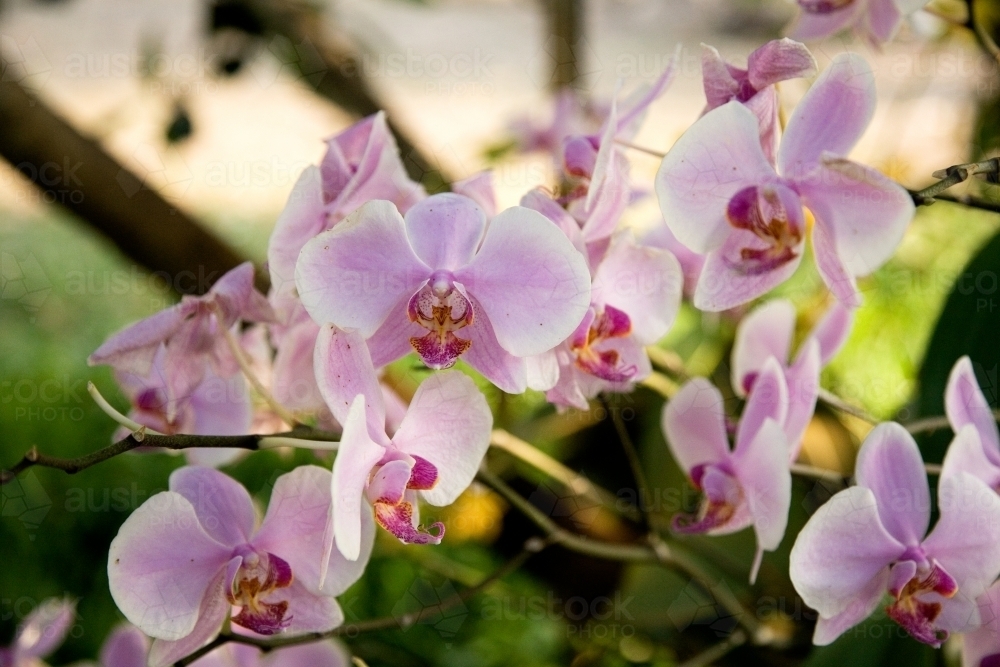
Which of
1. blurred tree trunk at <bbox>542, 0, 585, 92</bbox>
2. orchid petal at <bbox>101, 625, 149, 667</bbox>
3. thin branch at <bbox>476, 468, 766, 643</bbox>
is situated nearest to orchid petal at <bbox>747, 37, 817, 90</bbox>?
thin branch at <bbox>476, 468, 766, 643</bbox>

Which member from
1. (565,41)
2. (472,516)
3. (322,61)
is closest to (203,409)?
(472,516)

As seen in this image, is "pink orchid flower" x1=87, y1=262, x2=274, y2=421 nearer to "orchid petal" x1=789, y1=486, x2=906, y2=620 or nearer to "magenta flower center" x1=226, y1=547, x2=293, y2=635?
"magenta flower center" x1=226, y1=547, x2=293, y2=635

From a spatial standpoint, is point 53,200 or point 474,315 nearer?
point 474,315

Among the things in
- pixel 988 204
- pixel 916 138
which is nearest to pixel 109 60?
pixel 988 204

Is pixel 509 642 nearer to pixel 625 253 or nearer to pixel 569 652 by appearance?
pixel 569 652

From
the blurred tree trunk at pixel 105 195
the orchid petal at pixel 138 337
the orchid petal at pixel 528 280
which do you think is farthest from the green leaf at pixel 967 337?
the blurred tree trunk at pixel 105 195

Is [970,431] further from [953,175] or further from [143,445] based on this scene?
[143,445]

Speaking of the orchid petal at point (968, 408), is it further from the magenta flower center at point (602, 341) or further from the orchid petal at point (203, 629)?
the orchid petal at point (203, 629)
